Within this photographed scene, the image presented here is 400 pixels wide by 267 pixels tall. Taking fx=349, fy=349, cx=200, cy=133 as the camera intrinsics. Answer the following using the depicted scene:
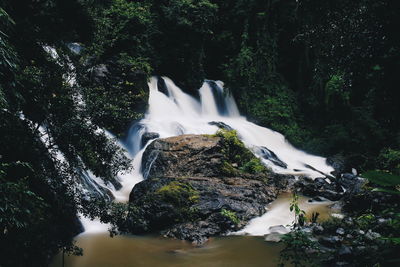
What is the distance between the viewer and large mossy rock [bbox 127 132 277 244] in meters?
7.80

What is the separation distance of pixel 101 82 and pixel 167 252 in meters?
8.04

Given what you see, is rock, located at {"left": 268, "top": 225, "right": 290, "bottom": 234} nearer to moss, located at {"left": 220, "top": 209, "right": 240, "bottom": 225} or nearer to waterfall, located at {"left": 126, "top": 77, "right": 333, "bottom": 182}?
moss, located at {"left": 220, "top": 209, "right": 240, "bottom": 225}

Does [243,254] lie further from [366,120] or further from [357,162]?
[366,120]

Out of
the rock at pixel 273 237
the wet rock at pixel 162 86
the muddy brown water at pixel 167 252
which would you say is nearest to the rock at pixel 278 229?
the rock at pixel 273 237

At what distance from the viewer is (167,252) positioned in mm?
6723

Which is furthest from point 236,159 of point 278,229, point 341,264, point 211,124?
point 341,264

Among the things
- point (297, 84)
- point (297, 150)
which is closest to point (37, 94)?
point (297, 150)

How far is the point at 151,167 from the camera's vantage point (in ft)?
35.2

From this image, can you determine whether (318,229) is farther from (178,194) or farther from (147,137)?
(147,137)

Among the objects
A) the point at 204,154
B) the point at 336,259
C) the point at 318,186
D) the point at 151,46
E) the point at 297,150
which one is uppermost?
the point at 151,46

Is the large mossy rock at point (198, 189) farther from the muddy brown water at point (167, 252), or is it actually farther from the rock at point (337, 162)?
the rock at point (337, 162)

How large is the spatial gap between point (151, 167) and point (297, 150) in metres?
9.94

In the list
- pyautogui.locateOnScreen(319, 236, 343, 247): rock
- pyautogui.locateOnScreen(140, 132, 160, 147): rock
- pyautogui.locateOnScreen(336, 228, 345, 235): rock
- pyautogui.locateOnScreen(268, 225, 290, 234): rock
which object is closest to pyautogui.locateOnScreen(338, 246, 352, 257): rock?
pyautogui.locateOnScreen(319, 236, 343, 247): rock

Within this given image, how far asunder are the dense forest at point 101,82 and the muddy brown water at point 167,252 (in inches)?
24.0
